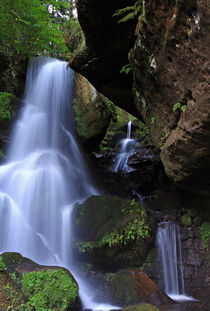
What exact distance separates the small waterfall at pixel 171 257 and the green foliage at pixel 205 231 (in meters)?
0.68

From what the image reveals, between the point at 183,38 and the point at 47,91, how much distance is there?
30.6 ft

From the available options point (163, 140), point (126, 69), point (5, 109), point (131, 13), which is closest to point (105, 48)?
point (126, 69)

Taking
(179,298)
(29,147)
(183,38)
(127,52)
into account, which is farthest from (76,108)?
(179,298)

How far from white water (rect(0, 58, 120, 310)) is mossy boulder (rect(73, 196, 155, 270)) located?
487mm

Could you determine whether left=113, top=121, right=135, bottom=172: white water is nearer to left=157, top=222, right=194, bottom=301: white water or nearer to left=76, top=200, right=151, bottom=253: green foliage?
left=157, top=222, right=194, bottom=301: white water

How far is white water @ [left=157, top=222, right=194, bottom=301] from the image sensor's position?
608 centimetres

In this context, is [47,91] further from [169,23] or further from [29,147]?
[169,23]

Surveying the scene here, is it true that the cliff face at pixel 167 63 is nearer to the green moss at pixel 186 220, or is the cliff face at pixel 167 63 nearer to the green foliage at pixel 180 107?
the green foliage at pixel 180 107

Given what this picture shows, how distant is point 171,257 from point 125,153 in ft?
21.8

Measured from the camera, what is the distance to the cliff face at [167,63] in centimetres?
390

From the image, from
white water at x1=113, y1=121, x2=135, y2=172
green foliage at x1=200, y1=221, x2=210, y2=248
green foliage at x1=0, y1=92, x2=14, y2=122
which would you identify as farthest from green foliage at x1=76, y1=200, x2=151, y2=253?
green foliage at x1=0, y1=92, x2=14, y2=122

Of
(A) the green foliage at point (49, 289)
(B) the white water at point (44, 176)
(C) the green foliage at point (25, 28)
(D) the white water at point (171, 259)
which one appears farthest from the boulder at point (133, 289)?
(C) the green foliage at point (25, 28)

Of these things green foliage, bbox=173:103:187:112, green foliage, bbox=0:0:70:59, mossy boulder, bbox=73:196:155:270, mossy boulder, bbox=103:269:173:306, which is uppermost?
green foliage, bbox=0:0:70:59

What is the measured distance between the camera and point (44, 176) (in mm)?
8141
